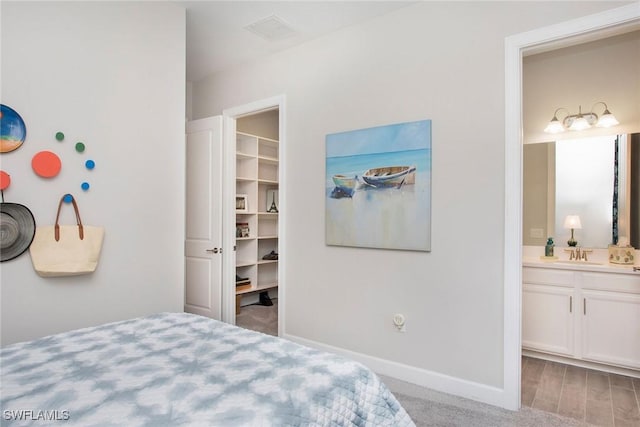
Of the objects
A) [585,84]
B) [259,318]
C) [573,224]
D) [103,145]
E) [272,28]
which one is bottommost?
[259,318]

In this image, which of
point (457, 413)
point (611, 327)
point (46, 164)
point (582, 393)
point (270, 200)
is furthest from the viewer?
point (270, 200)

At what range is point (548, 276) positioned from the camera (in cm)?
309

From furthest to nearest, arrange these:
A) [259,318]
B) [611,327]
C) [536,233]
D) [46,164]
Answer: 1. [259,318]
2. [536,233]
3. [611,327]
4. [46,164]

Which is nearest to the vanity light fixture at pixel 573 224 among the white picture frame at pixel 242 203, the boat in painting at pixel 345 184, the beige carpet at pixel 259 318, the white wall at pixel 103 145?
the boat in painting at pixel 345 184

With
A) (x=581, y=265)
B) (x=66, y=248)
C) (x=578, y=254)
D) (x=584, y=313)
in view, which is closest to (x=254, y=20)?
(x=66, y=248)

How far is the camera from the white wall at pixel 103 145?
2043 millimetres

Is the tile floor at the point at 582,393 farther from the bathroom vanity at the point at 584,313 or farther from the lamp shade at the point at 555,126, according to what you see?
the lamp shade at the point at 555,126

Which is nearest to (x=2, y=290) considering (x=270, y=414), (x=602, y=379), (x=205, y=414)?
(x=205, y=414)

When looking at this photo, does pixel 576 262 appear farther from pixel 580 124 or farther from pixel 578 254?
pixel 580 124

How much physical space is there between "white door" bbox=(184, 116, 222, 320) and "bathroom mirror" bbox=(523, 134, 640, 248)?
294 centimetres

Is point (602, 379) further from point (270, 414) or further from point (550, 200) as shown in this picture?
point (270, 414)

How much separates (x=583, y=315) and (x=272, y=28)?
11.0 feet

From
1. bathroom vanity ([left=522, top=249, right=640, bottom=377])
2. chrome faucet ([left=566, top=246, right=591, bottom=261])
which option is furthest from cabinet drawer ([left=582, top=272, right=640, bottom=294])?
chrome faucet ([left=566, top=246, right=591, bottom=261])

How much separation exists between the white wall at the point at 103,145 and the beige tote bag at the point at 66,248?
47mm
